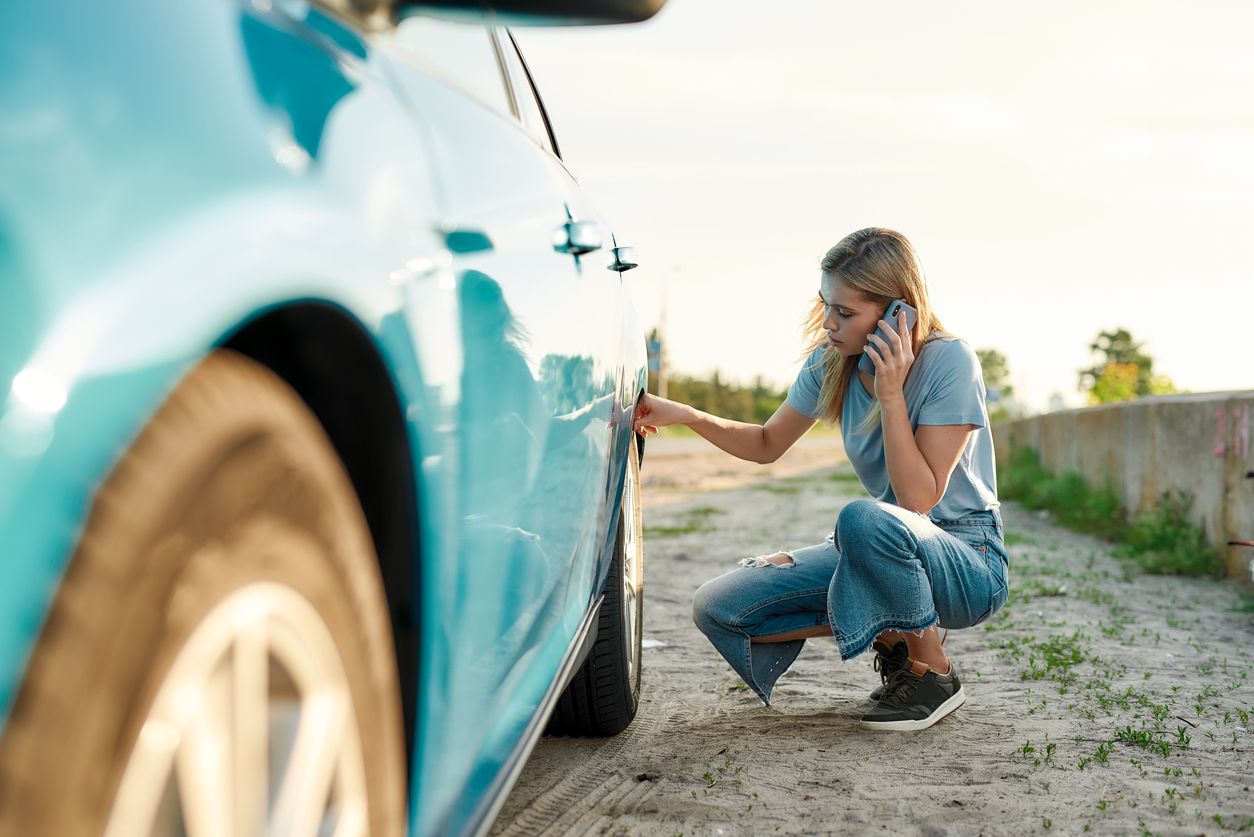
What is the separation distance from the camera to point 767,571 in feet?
12.7

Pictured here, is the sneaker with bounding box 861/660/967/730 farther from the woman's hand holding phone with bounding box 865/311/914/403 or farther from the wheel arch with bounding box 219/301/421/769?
the wheel arch with bounding box 219/301/421/769

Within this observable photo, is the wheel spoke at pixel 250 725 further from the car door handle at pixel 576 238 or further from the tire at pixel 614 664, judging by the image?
the tire at pixel 614 664

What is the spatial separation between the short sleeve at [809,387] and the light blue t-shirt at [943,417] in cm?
1

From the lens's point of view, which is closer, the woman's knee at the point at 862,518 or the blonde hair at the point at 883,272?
the woman's knee at the point at 862,518

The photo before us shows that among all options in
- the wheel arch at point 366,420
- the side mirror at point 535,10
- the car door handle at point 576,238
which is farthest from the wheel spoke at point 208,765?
the car door handle at point 576,238

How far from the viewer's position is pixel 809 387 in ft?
14.0

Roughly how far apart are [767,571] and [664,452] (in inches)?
804

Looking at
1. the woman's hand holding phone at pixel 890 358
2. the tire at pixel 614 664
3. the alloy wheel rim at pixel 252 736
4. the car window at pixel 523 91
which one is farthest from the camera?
Answer: the woman's hand holding phone at pixel 890 358

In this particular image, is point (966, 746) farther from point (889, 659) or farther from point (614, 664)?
point (614, 664)

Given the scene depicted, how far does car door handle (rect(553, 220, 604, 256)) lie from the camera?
2186mm

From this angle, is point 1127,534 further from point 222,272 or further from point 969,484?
point 222,272

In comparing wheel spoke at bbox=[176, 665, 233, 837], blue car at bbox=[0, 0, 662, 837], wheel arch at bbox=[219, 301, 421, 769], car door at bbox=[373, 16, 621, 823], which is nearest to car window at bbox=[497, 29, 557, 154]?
car door at bbox=[373, 16, 621, 823]

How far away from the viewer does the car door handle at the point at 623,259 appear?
9.97 feet

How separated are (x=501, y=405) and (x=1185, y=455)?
27.4 ft
